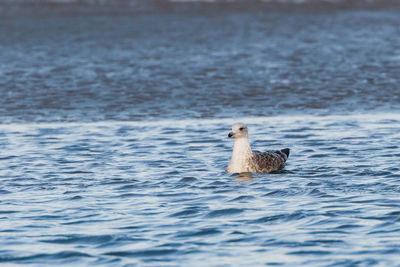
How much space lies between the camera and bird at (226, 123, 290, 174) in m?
14.4

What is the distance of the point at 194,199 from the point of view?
40.2 feet

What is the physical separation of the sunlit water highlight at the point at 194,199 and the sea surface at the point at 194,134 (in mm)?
36

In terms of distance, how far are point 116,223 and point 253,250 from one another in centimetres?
208

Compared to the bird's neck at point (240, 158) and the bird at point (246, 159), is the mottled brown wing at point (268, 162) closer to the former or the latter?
the bird at point (246, 159)

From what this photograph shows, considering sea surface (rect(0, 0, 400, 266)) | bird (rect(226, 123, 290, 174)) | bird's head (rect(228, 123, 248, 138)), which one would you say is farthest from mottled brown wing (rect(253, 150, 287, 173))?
bird's head (rect(228, 123, 248, 138))

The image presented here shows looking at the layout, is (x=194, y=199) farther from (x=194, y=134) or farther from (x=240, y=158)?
(x=194, y=134)

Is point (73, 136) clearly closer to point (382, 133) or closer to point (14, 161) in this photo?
point (14, 161)

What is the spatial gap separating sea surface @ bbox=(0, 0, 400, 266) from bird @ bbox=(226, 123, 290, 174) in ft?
0.76

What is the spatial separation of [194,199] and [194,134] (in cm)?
638

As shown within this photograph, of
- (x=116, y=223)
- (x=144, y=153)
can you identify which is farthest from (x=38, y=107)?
(x=116, y=223)

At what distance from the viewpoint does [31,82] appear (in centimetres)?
2503

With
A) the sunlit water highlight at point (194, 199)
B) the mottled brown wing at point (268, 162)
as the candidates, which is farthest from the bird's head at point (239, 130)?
the sunlit water highlight at point (194, 199)

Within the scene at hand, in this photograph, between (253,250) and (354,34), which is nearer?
(253,250)

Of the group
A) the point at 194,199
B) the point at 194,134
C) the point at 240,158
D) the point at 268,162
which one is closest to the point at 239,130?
the point at 240,158
